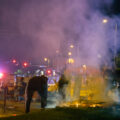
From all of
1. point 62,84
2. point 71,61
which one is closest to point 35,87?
point 62,84

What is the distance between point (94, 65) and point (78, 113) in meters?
5.49

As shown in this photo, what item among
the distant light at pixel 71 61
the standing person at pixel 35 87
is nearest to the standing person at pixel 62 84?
the distant light at pixel 71 61

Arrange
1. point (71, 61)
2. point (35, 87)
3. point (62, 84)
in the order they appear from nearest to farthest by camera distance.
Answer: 1. point (35, 87)
2. point (62, 84)
3. point (71, 61)

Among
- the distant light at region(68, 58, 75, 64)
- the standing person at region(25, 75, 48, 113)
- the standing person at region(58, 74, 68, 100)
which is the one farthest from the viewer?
the distant light at region(68, 58, 75, 64)

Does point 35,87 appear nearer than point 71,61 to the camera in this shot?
Yes

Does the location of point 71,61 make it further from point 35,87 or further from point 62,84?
point 35,87

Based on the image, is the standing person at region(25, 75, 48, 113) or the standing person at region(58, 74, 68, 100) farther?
the standing person at region(58, 74, 68, 100)

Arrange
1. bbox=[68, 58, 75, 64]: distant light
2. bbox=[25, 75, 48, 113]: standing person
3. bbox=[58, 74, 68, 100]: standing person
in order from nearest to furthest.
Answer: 1. bbox=[25, 75, 48, 113]: standing person
2. bbox=[58, 74, 68, 100]: standing person
3. bbox=[68, 58, 75, 64]: distant light

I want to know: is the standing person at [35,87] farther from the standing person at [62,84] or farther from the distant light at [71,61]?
the distant light at [71,61]

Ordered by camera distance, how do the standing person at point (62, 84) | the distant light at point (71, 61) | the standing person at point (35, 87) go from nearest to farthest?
the standing person at point (35, 87) → the standing person at point (62, 84) → the distant light at point (71, 61)

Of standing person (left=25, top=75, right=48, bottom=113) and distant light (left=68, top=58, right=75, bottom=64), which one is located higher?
distant light (left=68, top=58, right=75, bottom=64)

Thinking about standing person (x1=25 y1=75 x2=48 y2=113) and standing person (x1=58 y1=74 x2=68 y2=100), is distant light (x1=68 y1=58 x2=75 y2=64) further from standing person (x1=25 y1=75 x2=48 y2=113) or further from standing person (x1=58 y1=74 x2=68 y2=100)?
standing person (x1=25 y1=75 x2=48 y2=113)

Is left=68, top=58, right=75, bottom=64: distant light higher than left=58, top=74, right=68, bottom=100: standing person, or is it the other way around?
left=68, top=58, right=75, bottom=64: distant light

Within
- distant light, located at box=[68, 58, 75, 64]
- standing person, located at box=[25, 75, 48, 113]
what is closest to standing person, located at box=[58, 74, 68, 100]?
distant light, located at box=[68, 58, 75, 64]
